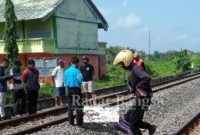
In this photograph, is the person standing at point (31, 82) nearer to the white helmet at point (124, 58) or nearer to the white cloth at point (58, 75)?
the white cloth at point (58, 75)

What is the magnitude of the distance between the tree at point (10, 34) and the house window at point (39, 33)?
3.14m

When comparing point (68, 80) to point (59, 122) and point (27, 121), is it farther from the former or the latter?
point (27, 121)

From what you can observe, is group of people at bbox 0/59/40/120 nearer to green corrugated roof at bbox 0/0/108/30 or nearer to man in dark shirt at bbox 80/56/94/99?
man in dark shirt at bbox 80/56/94/99

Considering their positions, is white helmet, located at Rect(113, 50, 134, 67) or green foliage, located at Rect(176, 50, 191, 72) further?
green foliage, located at Rect(176, 50, 191, 72)

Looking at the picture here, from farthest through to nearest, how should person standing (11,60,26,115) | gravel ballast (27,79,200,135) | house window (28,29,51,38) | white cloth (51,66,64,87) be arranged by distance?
house window (28,29,51,38) < white cloth (51,66,64,87) < person standing (11,60,26,115) < gravel ballast (27,79,200,135)

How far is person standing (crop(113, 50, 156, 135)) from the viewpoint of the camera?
7.90 meters

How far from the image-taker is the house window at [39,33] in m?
33.3

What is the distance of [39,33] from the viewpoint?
3350cm

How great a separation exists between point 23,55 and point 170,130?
2287 centimetres

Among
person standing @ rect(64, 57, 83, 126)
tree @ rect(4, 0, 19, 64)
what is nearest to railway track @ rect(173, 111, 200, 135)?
person standing @ rect(64, 57, 83, 126)

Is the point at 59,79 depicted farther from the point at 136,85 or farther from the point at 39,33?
the point at 39,33

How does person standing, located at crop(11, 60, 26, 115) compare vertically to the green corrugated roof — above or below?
below

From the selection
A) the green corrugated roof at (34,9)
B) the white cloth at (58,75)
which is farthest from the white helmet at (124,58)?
the green corrugated roof at (34,9)

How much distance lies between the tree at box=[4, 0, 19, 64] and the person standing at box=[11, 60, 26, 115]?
51.3 feet
